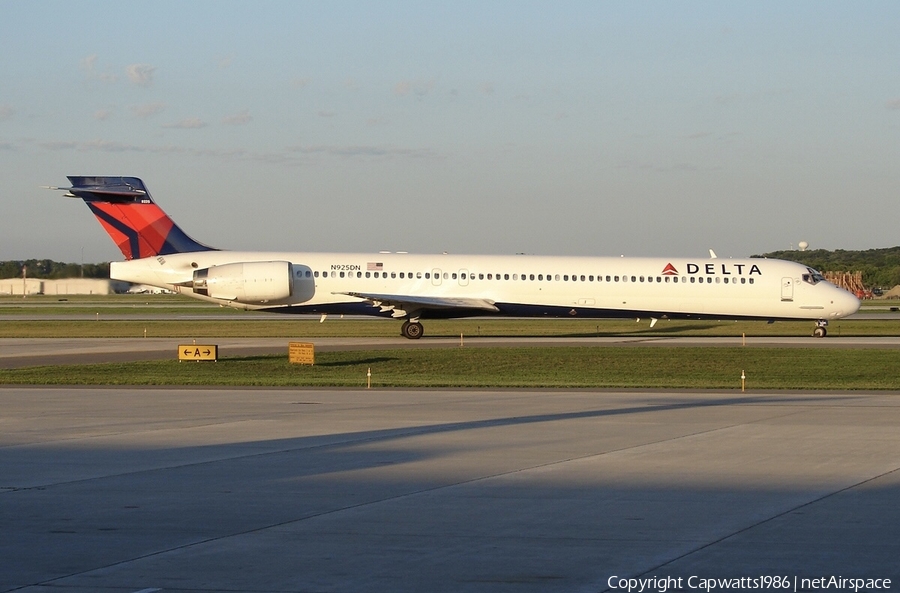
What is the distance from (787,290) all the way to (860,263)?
141976 millimetres

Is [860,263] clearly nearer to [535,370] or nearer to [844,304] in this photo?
[844,304]

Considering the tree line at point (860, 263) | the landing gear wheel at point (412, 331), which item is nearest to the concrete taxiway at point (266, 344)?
the landing gear wheel at point (412, 331)

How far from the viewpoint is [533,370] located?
31484 millimetres

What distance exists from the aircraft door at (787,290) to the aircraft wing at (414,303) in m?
11.9

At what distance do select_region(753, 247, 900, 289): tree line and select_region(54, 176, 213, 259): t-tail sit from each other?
9093 cm

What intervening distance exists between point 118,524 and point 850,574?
626 centimetres

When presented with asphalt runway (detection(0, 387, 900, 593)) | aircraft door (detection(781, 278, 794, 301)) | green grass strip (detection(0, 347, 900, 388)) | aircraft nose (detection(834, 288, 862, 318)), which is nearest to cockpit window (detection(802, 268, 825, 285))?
aircraft door (detection(781, 278, 794, 301))

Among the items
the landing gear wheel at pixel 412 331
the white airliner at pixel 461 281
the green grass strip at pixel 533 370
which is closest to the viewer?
the green grass strip at pixel 533 370

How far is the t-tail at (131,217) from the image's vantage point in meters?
44.4

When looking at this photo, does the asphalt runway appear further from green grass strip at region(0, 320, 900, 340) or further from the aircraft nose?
green grass strip at region(0, 320, 900, 340)

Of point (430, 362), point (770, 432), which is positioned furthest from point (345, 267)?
point (770, 432)

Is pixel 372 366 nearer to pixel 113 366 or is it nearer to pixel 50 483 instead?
pixel 113 366

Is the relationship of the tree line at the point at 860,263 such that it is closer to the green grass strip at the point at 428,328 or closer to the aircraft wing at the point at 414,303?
the green grass strip at the point at 428,328

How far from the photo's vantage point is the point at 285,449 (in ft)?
49.3
